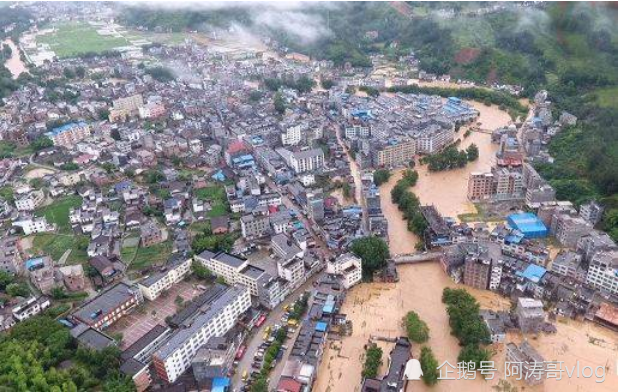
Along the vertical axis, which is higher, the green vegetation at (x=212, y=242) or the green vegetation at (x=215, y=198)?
the green vegetation at (x=212, y=242)

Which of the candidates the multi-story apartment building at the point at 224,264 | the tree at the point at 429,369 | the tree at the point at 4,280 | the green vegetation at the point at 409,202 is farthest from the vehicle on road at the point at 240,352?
the tree at the point at 4,280

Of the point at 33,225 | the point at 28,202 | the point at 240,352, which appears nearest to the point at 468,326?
the point at 240,352

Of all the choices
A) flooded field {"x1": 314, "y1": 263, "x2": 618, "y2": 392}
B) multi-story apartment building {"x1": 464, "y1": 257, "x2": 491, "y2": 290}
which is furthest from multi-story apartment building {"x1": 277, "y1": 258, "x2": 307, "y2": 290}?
multi-story apartment building {"x1": 464, "y1": 257, "x2": 491, "y2": 290}

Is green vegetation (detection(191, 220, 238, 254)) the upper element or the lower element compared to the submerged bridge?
upper

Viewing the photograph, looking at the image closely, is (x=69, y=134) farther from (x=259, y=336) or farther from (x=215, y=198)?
(x=259, y=336)

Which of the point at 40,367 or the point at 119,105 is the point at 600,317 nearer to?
the point at 40,367

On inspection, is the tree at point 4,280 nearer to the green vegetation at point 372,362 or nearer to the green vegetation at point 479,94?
the green vegetation at point 372,362

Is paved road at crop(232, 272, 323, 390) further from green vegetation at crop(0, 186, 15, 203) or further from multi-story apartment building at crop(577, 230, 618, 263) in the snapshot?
green vegetation at crop(0, 186, 15, 203)
